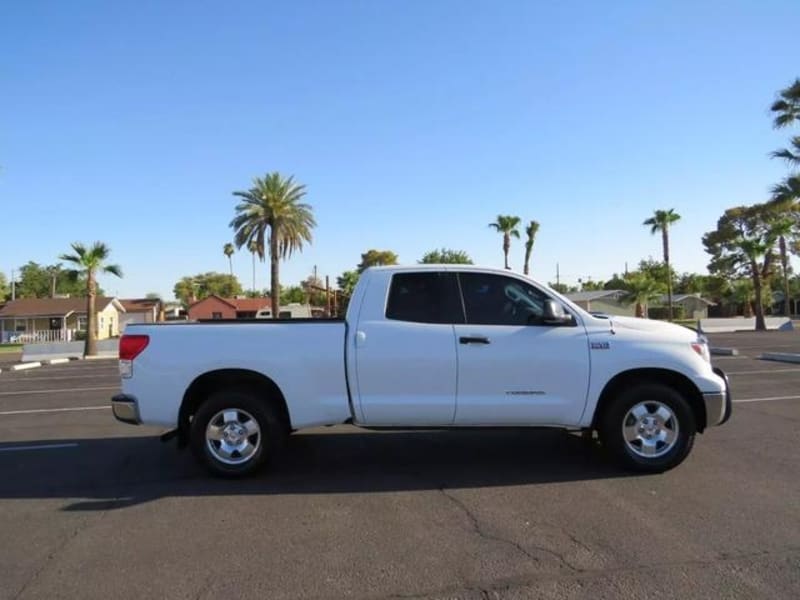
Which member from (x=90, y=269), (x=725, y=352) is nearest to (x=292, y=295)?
(x=90, y=269)

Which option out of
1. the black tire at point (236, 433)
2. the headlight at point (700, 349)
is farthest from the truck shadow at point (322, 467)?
the headlight at point (700, 349)

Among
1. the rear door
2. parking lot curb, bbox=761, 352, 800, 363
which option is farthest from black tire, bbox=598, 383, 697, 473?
parking lot curb, bbox=761, 352, 800, 363

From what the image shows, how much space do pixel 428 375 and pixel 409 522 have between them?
4.64 ft

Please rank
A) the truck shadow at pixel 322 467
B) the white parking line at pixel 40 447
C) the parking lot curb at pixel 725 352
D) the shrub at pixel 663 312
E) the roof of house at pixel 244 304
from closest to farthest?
the truck shadow at pixel 322 467 < the white parking line at pixel 40 447 < the parking lot curb at pixel 725 352 < the roof of house at pixel 244 304 < the shrub at pixel 663 312

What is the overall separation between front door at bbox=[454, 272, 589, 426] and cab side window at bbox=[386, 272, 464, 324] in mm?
210

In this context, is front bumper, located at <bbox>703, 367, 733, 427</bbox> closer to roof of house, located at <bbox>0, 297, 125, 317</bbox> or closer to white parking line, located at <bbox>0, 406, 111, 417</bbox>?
white parking line, located at <bbox>0, 406, 111, 417</bbox>

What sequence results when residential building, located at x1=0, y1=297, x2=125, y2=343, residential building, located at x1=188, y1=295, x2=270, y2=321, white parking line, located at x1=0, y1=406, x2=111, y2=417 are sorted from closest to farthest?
white parking line, located at x1=0, y1=406, x2=111, y2=417, residential building, located at x1=0, y1=297, x2=125, y2=343, residential building, located at x1=188, y1=295, x2=270, y2=321

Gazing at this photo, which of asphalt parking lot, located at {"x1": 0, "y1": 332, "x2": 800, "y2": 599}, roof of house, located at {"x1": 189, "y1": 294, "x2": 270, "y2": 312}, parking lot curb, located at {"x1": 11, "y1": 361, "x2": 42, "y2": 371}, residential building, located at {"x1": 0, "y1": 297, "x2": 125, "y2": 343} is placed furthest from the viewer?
roof of house, located at {"x1": 189, "y1": 294, "x2": 270, "y2": 312}

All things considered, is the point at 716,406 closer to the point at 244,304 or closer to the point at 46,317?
the point at 46,317

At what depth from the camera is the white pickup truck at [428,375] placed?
19.1 feet

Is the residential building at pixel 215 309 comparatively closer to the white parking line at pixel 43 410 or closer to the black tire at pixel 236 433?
the white parking line at pixel 43 410

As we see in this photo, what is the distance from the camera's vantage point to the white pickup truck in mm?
5812

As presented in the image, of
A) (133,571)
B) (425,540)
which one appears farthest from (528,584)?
(133,571)

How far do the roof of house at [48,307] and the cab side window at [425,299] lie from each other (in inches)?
2286
